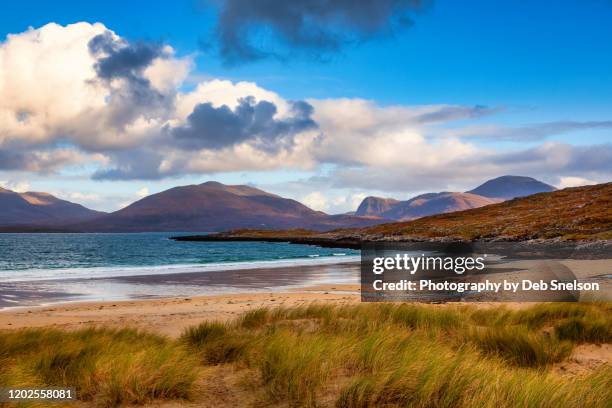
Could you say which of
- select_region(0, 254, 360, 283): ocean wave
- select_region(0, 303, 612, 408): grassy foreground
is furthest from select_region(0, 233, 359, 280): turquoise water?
select_region(0, 303, 612, 408): grassy foreground

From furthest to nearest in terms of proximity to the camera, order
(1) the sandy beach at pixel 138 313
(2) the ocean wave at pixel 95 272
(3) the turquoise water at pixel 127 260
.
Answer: (3) the turquoise water at pixel 127 260
(2) the ocean wave at pixel 95 272
(1) the sandy beach at pixel 138 313

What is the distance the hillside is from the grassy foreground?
4450 cm

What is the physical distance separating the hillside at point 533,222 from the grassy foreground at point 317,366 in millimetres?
44504

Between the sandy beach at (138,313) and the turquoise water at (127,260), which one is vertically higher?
the sandy beach at (138,313)

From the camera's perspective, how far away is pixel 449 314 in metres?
11.6

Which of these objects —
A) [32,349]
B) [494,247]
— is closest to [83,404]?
[32,349]

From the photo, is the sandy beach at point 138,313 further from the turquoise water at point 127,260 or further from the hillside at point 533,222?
the hillside at point 533,222

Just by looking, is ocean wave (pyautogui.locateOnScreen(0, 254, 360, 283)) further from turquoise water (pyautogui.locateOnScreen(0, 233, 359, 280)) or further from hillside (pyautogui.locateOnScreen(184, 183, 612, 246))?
hillside (pyautogui.locateOnScreen(184, 183, 612, 246))

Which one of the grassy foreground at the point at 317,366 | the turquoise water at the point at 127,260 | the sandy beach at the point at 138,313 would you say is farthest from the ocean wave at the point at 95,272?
the grassy foreground at the point at 317,366

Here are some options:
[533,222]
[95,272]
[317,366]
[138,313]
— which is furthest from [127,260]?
[533,222]

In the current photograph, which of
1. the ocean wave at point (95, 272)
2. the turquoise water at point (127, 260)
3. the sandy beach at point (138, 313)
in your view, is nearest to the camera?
the sandy beach at point (138, 313)

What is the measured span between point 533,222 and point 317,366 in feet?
312

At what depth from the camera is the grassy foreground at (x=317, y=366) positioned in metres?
A: 6.11

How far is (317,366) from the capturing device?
7000 mm
